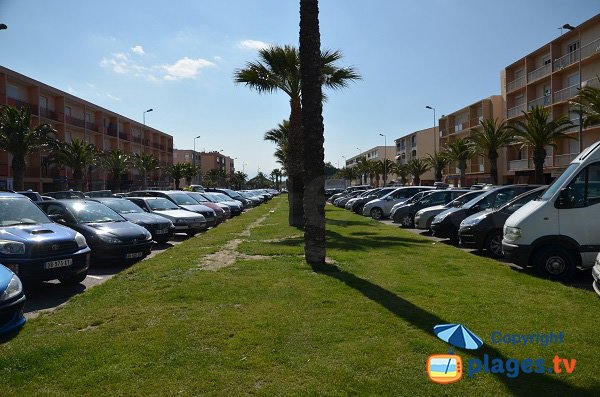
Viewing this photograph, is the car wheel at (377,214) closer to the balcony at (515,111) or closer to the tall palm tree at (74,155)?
the tall palm tree at (74,155)

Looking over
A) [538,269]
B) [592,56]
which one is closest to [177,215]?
[538,269]

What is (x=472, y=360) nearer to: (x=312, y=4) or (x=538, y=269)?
(x=538, y=269)

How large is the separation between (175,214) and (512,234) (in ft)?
37.5

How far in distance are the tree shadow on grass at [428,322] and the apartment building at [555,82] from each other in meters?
30.7

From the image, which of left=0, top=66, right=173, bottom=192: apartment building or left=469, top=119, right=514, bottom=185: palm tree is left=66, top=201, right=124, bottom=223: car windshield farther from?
left=469, top=119, right=514, bottom=185: palm tree

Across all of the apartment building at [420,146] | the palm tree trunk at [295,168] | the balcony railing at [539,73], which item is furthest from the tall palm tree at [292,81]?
the apartment building at [420,146]

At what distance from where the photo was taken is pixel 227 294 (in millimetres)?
6785

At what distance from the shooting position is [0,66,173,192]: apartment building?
38.7 meters

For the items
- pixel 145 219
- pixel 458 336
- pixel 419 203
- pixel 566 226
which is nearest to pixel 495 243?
pixel 566 226

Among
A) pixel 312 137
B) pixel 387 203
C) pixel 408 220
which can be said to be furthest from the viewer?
pixel 387 203

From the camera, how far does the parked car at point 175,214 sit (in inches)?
643

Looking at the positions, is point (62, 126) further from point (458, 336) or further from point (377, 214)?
point (458, 336)

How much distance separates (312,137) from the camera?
31.4 ft

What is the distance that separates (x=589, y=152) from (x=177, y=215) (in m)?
12.5
